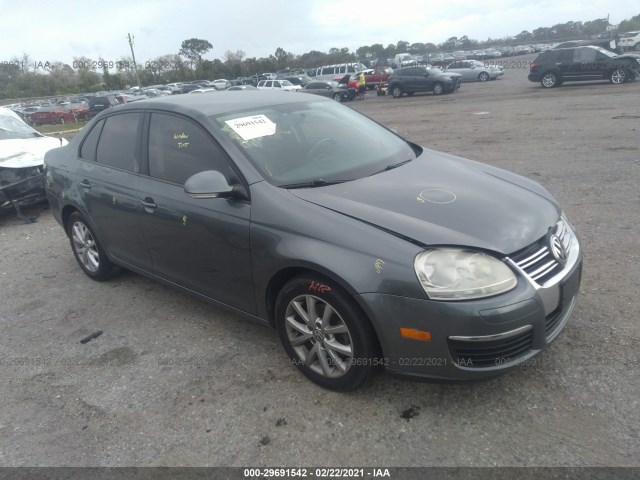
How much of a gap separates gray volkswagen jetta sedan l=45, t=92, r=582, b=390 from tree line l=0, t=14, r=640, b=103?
4213 centimetres

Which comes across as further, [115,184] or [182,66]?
[182,66]

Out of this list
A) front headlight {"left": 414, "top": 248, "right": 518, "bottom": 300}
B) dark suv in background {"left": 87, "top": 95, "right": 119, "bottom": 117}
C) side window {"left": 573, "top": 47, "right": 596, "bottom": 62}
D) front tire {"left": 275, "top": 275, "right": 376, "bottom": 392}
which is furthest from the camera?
dark suv in background {"left": 87, "top": 95, "right": 119, "bottom": 117}

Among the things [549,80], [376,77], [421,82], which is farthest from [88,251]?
[376,77]

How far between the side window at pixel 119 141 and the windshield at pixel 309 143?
3.14ft

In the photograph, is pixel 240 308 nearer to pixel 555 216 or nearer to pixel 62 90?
pixel 555 216

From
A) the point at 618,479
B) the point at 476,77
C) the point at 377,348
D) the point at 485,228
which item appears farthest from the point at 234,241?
the point at 476,77

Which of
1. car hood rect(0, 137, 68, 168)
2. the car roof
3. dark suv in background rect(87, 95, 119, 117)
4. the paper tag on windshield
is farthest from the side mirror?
dark suv in background rect(87, 95, 119, 117)

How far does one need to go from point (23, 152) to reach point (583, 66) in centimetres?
2155

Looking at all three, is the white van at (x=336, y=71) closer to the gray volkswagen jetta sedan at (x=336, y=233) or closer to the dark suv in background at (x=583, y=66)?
the dark suv in background at (x=583, y=66)

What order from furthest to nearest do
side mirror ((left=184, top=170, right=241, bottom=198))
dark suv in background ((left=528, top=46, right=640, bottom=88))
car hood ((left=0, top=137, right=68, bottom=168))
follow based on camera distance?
dark suv in background ((left=528, top=46, right=640, bottom=88)), car hood ((left=0, top=137, right=68, bottom=168)), side mirror ((left=184, top=170, right=241, bottom=198))

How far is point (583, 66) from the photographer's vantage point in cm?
2120

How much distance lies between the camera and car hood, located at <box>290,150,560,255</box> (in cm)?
260

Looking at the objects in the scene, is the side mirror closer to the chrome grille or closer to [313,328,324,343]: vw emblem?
[313,328,324,343]: vw emblem

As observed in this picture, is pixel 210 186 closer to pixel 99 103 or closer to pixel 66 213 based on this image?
pixel 66 213
